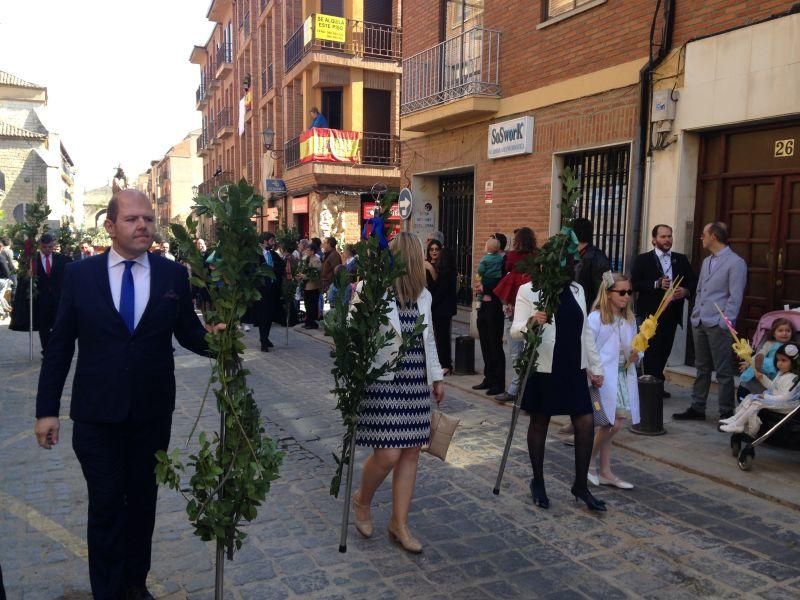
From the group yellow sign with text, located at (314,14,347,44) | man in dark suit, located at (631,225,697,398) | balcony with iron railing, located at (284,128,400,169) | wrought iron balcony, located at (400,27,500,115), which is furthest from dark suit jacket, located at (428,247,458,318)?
yellow sign with text, located at (314,14,347,44)

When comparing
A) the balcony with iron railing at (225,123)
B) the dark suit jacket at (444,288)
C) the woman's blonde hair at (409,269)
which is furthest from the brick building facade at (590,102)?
the balcony with iron railing at (225,123)

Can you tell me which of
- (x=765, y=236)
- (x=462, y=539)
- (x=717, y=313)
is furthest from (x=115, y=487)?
(x=765, y=236)

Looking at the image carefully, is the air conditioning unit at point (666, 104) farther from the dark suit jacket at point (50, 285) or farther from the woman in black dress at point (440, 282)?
the dark suit jacket at point (50, 285)

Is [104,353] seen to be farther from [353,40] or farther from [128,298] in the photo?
Answer: [353,40]

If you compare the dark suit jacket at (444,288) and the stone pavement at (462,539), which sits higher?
the dark suit jacket at (444,288)

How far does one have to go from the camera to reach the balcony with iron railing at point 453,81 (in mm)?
12117

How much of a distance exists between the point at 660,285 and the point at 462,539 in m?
4.63

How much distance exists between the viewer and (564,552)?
405 cm

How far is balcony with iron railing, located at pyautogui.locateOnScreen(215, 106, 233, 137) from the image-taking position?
39781 mm

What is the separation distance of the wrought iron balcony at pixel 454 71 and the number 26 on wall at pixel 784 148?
543 centimetres

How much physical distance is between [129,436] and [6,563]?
1481 mm

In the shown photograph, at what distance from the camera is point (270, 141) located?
25641 mm

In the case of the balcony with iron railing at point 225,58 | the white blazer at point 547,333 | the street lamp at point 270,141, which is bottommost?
the white blazer at point 547,333

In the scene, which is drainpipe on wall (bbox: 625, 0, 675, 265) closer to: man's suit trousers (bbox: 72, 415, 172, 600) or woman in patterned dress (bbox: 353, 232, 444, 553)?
woman in patterned dress (bbox: 353, 232, 444, 553)
